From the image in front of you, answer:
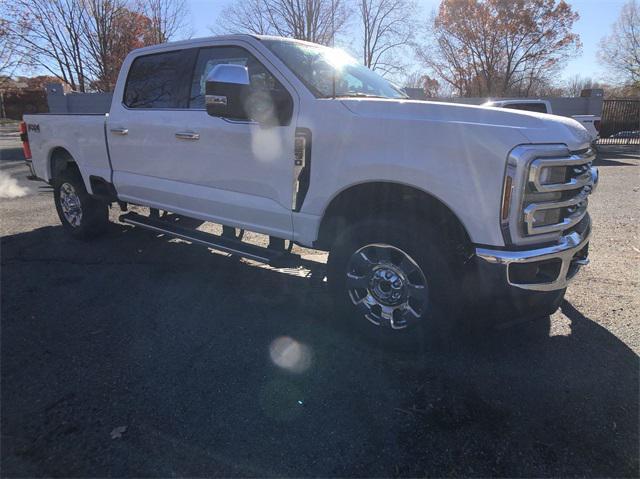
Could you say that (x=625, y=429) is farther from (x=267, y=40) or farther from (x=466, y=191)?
(x=267, y=40)

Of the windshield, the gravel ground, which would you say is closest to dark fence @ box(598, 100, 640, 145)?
the gravel ground

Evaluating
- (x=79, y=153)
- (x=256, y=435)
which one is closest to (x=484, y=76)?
(x=79, y=153)

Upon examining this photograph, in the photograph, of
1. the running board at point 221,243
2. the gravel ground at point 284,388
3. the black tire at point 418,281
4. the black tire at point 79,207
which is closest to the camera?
the gravel ground at point 284,388

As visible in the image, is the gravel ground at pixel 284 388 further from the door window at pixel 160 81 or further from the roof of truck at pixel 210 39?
the roof of truck at pixel 210 39

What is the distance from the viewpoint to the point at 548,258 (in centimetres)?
280

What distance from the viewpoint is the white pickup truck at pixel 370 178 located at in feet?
8.97

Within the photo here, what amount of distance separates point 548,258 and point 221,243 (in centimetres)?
274

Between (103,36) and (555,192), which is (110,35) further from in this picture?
(555,192)

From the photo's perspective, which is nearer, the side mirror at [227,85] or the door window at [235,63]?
the side mirror at [227,85]

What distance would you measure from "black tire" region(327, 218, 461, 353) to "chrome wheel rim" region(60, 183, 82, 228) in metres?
4.13

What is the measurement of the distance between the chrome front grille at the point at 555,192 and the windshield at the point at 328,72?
162 cm

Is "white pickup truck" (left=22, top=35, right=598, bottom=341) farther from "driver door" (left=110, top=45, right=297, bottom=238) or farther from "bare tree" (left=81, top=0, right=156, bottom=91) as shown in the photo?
"bare tree" (left=81, top=0, right=156, bottom=91)

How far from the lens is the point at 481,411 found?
2654 millimetres

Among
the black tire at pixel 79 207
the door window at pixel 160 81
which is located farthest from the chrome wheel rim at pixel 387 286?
the black tire at pixel 79 207
